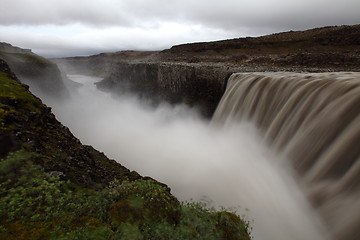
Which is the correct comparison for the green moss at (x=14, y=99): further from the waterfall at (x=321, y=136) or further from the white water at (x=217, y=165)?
the waterfall at (x=321, y=136)

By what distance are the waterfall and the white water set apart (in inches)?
28.2

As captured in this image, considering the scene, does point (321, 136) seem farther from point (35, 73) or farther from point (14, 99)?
point (35, 73)

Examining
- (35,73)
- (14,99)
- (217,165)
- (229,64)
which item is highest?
(229,64)

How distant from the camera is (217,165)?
15555 mm

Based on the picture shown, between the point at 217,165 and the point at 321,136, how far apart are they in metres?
6.99

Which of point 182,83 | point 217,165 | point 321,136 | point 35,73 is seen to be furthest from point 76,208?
point 35,73

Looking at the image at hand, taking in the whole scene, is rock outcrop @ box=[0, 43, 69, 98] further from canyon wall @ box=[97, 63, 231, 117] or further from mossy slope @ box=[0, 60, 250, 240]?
mossy slope @ box=[0, 60, 250, 240]

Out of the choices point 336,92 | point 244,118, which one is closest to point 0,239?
point 336,92

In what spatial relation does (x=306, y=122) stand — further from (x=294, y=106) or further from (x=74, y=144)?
(x=74, y=144)

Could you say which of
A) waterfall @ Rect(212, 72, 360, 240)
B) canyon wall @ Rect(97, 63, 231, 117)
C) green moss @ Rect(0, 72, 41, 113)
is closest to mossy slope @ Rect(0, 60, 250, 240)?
green moss @ Rect(0, 72, 41, 113)

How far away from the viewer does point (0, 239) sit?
4.14 meters

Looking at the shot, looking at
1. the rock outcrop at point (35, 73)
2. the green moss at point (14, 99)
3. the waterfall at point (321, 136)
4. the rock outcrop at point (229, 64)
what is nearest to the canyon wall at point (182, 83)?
the rock outcrop at point (229, 64)

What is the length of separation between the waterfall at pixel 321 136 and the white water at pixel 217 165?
2.35ft

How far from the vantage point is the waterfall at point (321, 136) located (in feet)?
25.4
